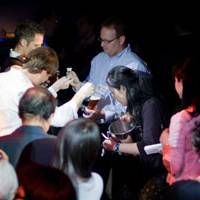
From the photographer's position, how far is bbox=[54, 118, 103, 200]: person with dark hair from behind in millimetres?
2707

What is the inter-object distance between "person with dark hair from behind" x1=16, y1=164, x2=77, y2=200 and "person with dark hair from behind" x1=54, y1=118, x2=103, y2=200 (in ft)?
0.40

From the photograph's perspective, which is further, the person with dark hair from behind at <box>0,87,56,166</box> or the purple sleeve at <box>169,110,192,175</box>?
the purple sleeve at <box>169,110,192,175</box>

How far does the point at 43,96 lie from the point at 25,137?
283mm

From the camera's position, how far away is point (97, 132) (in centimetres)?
278

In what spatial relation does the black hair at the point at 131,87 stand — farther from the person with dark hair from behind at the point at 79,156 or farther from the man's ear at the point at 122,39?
the person with dark hair from behind at the point at 79,156

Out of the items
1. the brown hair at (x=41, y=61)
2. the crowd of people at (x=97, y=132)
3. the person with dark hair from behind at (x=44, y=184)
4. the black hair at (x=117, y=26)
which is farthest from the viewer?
the black hair at (x=117, y=26)

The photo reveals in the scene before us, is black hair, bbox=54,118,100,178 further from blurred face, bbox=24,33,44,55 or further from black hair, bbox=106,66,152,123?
blurred face, bbox=24,33,44,55

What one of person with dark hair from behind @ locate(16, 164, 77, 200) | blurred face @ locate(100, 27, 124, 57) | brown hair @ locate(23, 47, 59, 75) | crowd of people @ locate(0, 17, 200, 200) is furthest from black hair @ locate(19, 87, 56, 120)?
blurred face @ locate(100, 27, 124, 57)

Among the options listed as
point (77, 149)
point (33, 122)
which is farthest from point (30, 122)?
point (77, 149)

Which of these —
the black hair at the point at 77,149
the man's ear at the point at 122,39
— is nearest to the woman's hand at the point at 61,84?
the man's ear at the point at 122,39

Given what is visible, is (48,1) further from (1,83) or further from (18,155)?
(18,155)

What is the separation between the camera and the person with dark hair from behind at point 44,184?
2428 mm

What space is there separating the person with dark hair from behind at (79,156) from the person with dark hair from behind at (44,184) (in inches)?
4.8

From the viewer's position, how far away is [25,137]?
2.93 meters
